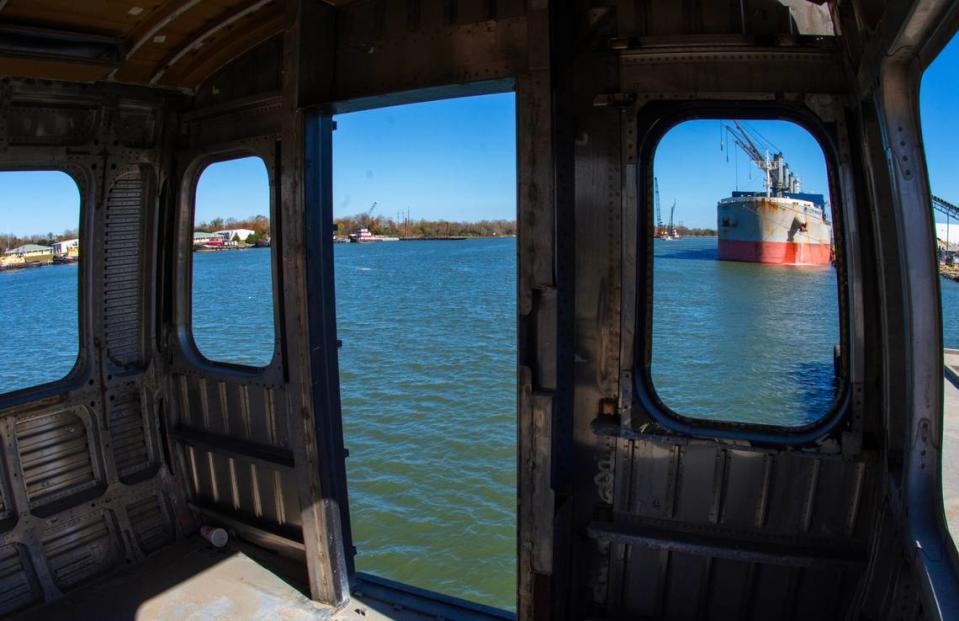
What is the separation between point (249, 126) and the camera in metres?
3.80

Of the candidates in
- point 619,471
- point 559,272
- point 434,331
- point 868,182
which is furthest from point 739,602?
point 434,331

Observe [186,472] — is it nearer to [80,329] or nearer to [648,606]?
[80,329]

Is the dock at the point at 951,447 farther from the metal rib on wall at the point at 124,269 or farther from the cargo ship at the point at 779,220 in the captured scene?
the metal rib on wall at the point at 124,269

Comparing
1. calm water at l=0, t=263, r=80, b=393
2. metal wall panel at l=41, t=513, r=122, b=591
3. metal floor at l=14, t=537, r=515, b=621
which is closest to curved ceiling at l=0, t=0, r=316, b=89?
metal wall panel at l=41, t=513, r=122, b=591

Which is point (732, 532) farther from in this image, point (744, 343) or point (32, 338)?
point (744, 343)

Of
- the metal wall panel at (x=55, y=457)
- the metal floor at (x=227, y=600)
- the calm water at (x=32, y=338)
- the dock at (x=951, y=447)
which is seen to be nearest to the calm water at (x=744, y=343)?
the dock at (x=951, y=447)

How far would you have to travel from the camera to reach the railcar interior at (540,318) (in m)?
2.58

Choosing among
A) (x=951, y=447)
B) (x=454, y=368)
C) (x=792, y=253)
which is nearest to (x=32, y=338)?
(x=454, y=368)

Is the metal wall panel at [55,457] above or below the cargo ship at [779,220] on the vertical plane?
below

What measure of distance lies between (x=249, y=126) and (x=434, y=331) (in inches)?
641

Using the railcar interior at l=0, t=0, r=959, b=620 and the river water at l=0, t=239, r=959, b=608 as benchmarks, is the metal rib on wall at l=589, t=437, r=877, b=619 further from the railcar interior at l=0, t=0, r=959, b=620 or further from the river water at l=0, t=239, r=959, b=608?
the river water at l=0, t=239, r=959, b=608

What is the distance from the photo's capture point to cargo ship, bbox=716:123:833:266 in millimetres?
5223

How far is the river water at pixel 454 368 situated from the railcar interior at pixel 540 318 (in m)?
0.62

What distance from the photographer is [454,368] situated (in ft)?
50.3
